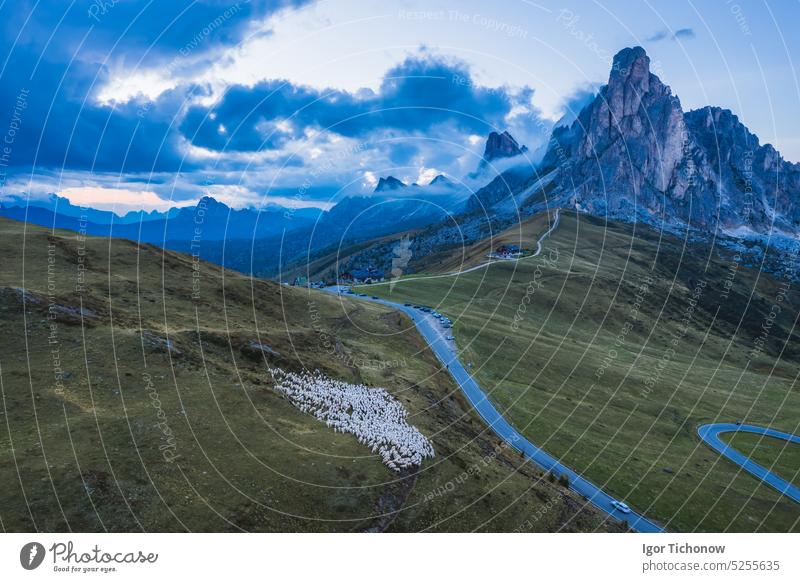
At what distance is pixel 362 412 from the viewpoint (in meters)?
56.4

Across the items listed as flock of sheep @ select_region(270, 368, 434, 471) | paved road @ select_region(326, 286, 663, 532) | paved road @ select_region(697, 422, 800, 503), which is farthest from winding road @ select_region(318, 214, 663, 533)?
paved road @ select_region(697, 422, 800, 503)

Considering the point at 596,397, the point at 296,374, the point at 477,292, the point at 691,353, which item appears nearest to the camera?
the point at 296,374

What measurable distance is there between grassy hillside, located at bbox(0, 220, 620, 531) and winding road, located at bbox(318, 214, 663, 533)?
10.4m

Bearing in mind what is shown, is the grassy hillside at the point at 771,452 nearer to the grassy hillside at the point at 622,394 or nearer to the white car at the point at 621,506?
the grassy hillside at the point at 622,394

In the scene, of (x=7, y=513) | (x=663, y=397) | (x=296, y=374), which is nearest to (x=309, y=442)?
(x=296, y=374)

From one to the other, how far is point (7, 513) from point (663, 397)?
131883 mm

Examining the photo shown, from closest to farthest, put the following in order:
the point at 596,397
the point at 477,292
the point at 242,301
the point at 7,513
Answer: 1. the point at 7,513
2. the point at 242,301
3. the point at 596,397
4. the point at 477,292

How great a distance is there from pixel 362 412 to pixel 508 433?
123 feet

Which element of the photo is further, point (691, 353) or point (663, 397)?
point (691, 353)

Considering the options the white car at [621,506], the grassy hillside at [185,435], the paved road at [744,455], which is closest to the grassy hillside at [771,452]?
the paved road at [744,455]

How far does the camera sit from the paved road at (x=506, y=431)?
68.5m

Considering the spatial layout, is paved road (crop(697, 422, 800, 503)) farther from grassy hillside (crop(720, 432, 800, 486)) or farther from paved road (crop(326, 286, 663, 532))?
paved road (crop(326, 286, 663, 532))

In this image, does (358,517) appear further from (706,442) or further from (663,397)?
(663,397)

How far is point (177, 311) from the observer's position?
230ft
